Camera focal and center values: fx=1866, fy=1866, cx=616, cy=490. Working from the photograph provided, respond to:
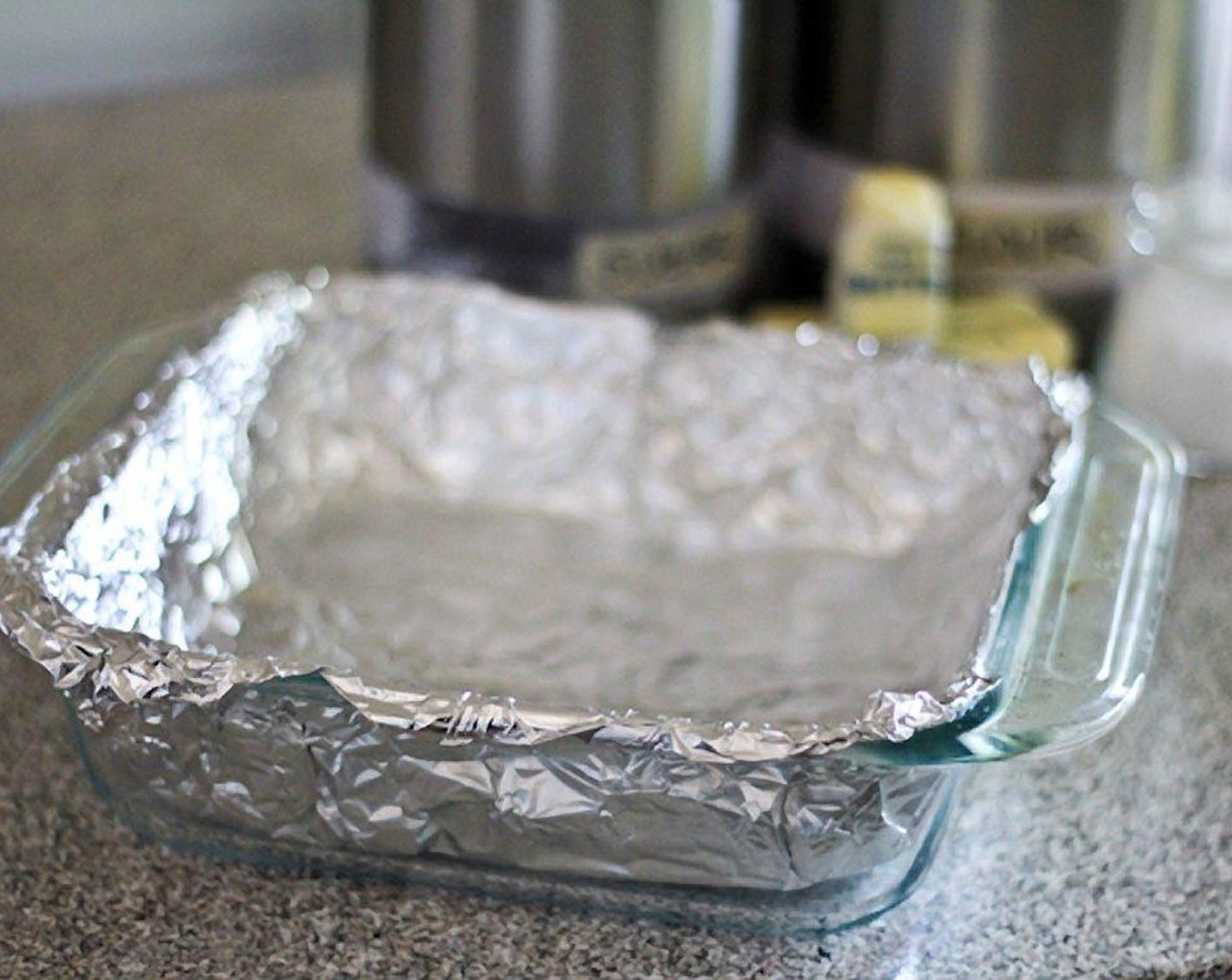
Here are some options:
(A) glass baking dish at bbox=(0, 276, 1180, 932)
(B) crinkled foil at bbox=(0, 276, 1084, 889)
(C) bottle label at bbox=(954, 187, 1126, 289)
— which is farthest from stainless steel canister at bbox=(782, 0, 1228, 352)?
(A) glass baking dish at bbox=(0, 276, 1180, 932)

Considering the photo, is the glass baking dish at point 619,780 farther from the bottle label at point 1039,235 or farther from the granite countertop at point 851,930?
the bottle label at point 1039,235

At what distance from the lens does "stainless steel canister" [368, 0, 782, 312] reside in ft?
2.82

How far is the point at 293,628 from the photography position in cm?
76

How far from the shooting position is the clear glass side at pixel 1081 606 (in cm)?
54

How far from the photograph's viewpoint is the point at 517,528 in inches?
32.2

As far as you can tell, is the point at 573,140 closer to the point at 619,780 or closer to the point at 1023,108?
the point at 1023,108

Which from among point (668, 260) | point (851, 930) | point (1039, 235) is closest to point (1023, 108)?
point (1039, 235)

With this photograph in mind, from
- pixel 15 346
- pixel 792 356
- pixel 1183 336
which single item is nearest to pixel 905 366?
pixel 792 356

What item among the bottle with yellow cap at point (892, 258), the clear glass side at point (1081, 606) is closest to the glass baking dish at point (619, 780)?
the clear glass side at point (1081, 606)

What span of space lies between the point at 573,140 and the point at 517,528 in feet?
0.62

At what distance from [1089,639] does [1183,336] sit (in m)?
0.32

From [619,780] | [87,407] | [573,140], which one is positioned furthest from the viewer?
[573,140]

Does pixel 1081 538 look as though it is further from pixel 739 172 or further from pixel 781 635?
pixel 739 172

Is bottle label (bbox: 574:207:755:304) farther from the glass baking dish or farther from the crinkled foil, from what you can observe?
the glass baking dish
